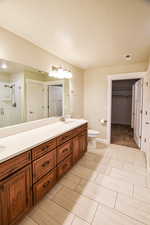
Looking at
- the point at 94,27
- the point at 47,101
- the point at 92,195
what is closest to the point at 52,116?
the point at 47,101

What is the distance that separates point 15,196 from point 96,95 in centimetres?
319

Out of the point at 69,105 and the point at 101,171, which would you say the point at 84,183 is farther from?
the point at 69,105

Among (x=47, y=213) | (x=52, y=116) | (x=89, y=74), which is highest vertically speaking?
(x=89, y=74)

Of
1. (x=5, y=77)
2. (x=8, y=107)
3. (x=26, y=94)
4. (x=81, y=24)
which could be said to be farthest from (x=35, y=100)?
(x=81, y=24)

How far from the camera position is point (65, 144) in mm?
1980

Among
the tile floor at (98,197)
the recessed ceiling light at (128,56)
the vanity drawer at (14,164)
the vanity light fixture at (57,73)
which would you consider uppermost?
the recessed ceiling light at (128,56)

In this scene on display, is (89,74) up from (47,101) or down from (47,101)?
up

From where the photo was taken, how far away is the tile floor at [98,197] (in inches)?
52.6

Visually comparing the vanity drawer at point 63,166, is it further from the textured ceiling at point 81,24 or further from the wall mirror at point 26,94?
the textured ceiling at point 81,24

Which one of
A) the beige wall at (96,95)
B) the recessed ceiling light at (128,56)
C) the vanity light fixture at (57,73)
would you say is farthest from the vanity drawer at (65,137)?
the recessed ceiling light at (128,56)

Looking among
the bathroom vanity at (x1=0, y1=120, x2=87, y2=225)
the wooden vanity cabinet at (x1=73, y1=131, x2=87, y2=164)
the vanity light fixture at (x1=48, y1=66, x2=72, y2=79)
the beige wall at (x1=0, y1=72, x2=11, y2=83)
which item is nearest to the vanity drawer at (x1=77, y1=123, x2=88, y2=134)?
the wooden vanity cabinet at (x1=73, y1=131, x2=87, y2=164)

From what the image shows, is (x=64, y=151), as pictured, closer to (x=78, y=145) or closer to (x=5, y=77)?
(x=78, y=145)

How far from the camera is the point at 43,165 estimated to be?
1505mm

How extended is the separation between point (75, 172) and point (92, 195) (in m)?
0.58
